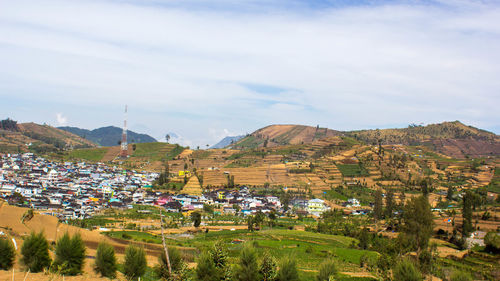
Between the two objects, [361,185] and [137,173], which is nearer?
[361,185]

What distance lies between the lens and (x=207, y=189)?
98.4 metres

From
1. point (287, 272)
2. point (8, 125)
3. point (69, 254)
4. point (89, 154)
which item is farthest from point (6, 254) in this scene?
point (8, 125)

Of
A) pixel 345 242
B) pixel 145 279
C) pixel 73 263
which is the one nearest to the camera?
pixel 73 263

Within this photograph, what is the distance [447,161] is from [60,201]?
107 m

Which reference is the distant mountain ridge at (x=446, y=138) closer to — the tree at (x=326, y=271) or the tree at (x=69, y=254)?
the tree at (x=326, y=271)

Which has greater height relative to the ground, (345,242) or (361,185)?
(361,185)

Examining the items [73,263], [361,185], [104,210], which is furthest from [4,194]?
[361,185]

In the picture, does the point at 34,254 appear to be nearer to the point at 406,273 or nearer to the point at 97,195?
the point at 406,273

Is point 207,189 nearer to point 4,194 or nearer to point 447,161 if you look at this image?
point 4,194

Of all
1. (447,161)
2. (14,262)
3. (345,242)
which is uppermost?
(447,161)

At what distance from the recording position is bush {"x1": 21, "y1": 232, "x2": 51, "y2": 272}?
22344 millimetres

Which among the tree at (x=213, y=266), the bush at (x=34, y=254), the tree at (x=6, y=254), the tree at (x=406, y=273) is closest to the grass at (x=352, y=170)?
the tree at (x=406, y=273)

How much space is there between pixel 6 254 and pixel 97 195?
60983 millimetres

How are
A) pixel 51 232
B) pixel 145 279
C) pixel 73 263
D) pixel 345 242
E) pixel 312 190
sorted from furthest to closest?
pixel 312 190, pixel 345 242, pixel 51 232, pixel 145 279, pixel 73 263
